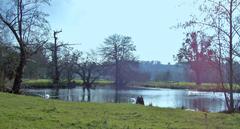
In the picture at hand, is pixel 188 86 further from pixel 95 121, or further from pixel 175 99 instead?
pixel 95 121

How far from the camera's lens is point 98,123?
12867 mm

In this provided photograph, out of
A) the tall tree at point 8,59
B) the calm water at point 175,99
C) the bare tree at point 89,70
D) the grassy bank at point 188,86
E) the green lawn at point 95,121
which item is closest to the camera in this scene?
the green lawn at point 95,121

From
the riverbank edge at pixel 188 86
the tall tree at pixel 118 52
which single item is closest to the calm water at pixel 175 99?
the riverbank edge at pixel 188 86

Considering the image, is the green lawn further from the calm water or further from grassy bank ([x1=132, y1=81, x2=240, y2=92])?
grassy bank ([x1=132, y1=81, x2=240, y2=92])

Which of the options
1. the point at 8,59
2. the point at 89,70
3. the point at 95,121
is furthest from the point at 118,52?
the point at 95,121

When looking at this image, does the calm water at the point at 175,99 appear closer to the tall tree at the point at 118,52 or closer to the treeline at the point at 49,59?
the treeline at the point at 49,59

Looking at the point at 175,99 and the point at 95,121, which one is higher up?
the point at 95,121

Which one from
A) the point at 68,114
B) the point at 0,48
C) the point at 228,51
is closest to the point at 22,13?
the point at 0,48

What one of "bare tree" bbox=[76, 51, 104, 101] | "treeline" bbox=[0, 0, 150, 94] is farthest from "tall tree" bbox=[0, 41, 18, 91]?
"bare tree" bbox=[76, 51, 104, 101]

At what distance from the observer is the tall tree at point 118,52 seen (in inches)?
3553

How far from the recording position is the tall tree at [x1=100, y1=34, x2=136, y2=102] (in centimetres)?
9025

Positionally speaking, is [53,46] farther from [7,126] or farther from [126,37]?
[126,37]

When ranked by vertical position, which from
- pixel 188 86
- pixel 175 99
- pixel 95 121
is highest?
pixel 188 86

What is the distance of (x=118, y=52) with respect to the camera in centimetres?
9212
